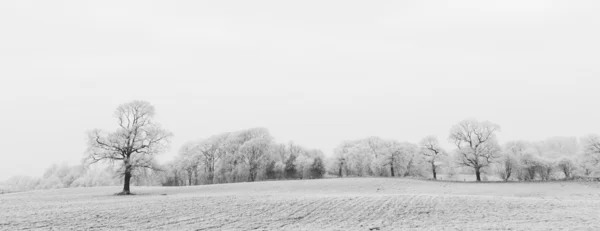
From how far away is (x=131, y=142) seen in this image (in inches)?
1524

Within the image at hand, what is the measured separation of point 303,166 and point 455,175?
120 ft

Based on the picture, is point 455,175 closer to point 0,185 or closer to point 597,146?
point 597,146

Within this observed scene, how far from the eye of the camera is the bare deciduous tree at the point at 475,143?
56469mm

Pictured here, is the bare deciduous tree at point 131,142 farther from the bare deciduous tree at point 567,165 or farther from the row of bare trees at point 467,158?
the bare deciduous tree at point 567,165

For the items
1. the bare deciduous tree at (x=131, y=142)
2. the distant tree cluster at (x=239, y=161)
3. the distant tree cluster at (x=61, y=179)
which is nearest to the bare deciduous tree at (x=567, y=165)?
the distant tree cluster at (x=239, y=161)

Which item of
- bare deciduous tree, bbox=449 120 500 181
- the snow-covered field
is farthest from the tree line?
the snow-covered field

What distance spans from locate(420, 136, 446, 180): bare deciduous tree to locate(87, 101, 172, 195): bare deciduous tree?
52.1m

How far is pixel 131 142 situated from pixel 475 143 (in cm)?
5585

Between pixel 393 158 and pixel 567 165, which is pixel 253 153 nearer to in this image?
pixel 393 158

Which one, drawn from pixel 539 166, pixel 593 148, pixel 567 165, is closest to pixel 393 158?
pixel 539 166

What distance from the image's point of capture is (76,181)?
82625 millimetres

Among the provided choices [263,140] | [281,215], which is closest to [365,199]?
[281,215]

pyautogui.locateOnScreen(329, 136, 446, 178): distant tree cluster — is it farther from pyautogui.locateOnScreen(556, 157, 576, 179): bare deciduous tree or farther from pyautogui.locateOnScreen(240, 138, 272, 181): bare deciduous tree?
pyautogui.locateOnScreen(556, 157, 576, 179): bare deciduous tree

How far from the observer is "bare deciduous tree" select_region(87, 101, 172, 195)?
120 feet
